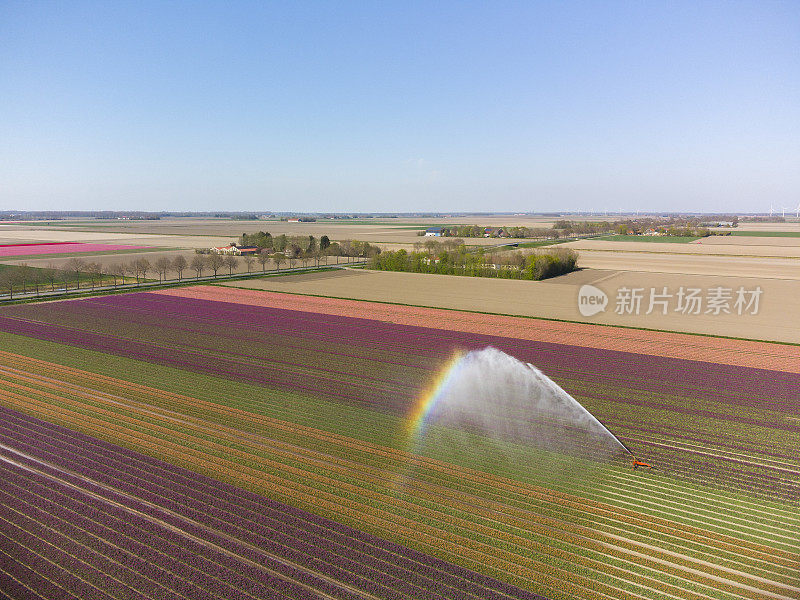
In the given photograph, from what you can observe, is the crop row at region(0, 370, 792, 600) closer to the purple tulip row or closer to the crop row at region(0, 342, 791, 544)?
the purple tulip row

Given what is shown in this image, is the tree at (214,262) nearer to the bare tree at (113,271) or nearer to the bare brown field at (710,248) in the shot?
the bare tree at (113,271)

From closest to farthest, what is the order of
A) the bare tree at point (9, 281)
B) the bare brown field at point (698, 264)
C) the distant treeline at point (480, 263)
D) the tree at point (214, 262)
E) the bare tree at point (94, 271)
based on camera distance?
the bare tree at point (9, 281) < the bare tree at point (94, 271) < the distant treeline at point (480, 263) < the tree at point (214, 262) < the bare brown field at point (698, 264)

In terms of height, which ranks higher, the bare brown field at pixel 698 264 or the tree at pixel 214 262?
the tree at pixel 214 262

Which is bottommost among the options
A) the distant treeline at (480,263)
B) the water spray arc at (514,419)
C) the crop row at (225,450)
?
the water spray arc at (514,419)

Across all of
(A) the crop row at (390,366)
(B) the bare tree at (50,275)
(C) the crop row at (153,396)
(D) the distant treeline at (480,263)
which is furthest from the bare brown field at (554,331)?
(D) the distant treeline at (480,263)

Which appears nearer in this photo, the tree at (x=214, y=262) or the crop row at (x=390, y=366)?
the crop row at (x=390, y=366)

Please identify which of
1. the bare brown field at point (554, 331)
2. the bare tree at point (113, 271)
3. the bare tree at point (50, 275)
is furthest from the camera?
the bare tree at point (113, 271)

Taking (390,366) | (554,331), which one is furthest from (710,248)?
(390,366)
